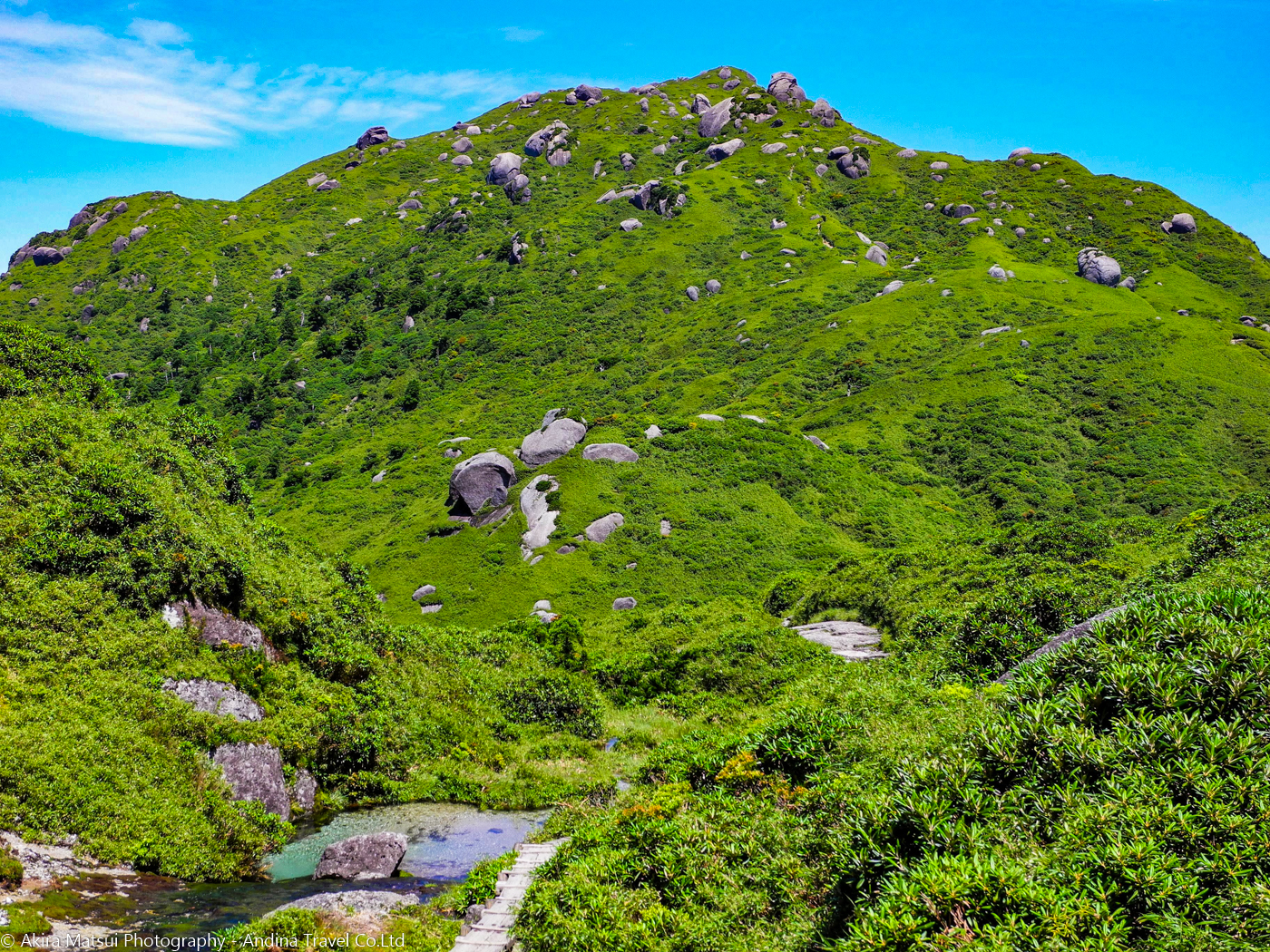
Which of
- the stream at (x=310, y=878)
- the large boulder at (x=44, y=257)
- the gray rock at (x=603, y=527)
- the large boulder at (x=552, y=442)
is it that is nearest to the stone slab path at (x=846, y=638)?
the stream at (x=310, y=878)

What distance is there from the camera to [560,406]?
10525 centimetres

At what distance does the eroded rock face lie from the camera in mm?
24000

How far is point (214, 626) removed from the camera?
24.9m

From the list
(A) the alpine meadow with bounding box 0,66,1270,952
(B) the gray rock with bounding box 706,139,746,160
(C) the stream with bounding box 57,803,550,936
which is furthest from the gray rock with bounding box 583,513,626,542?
(B) the gray rock with bounding box 706,139,746,160

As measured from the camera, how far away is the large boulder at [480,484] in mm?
68188

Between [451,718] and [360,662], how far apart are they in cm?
456

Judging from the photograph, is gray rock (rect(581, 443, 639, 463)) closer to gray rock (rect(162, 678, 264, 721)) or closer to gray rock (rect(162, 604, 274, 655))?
gray rock (rect(162, 604, 274, 655))

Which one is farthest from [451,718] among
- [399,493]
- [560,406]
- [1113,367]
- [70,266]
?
[70,266]

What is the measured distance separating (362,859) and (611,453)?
52.9 meters

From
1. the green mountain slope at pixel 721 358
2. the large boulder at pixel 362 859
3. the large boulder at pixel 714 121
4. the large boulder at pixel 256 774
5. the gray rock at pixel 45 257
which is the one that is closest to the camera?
the large boulder at pixel 362 859

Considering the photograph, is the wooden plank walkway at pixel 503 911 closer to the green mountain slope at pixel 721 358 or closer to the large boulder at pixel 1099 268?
the green mountain slope at pixel 721 358

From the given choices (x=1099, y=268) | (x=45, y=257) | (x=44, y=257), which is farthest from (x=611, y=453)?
(x=44, y=257)

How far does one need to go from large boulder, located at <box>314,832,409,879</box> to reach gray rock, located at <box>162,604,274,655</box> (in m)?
9.64

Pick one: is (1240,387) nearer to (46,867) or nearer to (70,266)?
(46,867)
